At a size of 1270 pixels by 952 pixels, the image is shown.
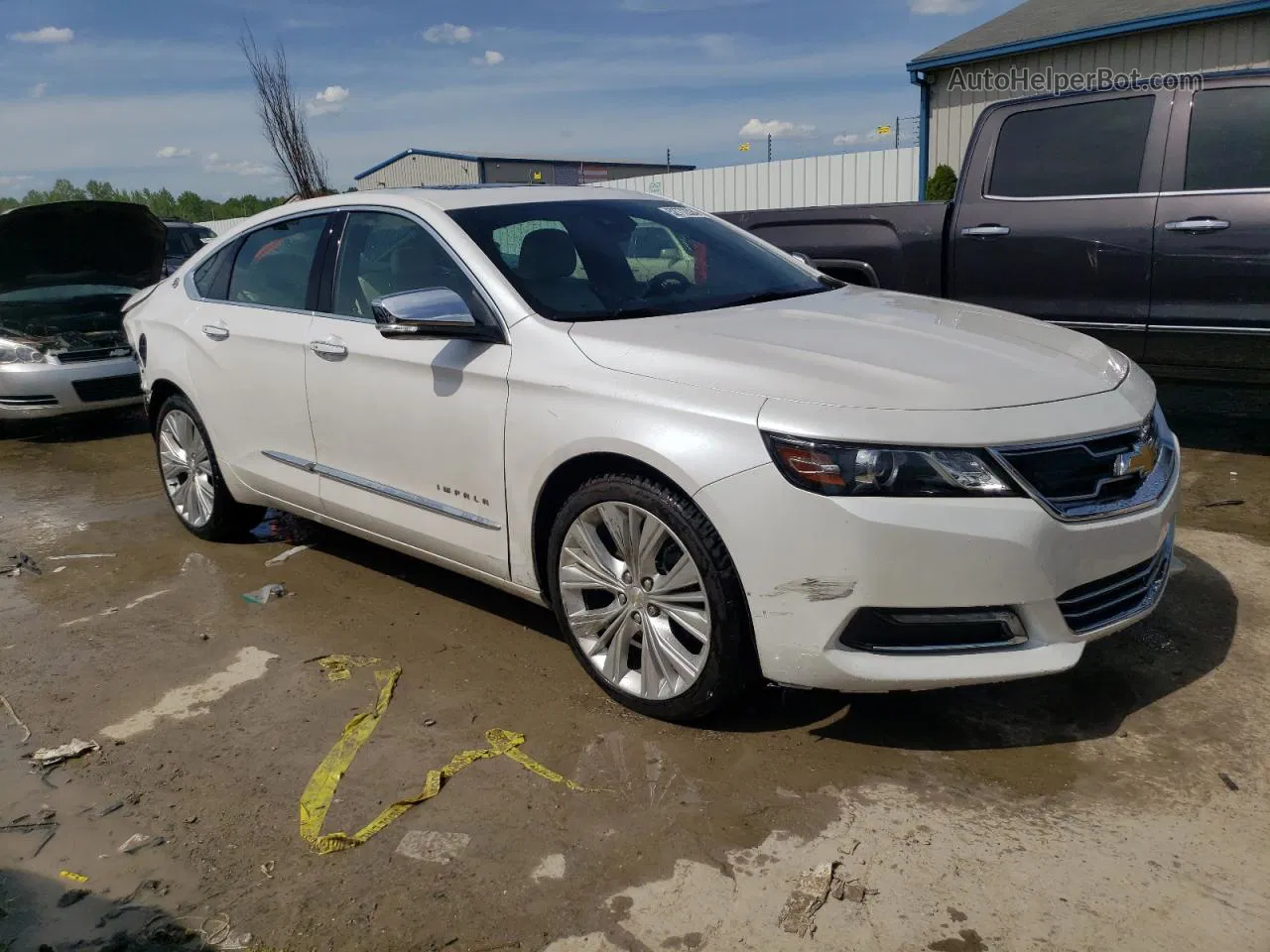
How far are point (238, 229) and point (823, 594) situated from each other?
11.9ft

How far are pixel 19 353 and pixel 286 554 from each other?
476 centimetres

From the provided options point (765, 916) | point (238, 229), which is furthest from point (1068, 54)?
point (765, 916)

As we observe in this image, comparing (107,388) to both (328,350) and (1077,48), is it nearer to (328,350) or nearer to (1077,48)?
(328,350)

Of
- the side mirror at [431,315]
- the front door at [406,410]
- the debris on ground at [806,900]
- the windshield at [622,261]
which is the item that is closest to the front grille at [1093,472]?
the debris on ground at [806,900]

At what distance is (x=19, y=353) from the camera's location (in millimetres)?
8500

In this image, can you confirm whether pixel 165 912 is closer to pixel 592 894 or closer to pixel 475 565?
pixel 592 894

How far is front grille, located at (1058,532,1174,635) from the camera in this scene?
115 inches

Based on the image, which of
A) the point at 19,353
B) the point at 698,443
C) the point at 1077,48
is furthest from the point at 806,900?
the point at 1077,48

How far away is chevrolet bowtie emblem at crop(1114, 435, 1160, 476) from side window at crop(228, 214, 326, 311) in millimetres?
3183

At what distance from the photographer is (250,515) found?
17.6ft

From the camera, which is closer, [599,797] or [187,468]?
[599,797]

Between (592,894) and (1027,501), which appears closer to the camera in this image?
(592,894)

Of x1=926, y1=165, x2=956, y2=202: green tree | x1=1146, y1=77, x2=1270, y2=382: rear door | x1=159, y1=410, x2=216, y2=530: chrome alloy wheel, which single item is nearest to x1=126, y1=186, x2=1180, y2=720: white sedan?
x1=159, y1=410, x2=216, y2=530: chrome alloy wheel

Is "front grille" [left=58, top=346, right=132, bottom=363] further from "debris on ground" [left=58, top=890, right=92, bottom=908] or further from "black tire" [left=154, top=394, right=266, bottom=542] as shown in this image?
"debris on ground" [left=58, top=890, right=92, bottom=908]
